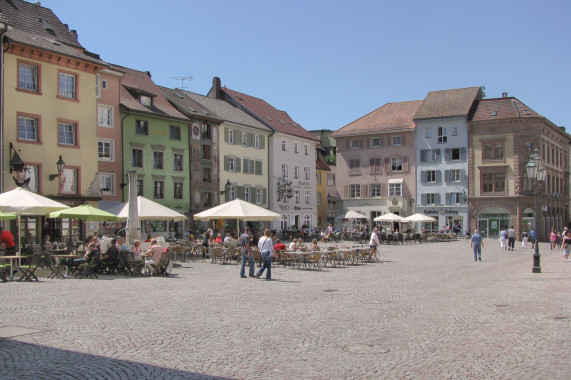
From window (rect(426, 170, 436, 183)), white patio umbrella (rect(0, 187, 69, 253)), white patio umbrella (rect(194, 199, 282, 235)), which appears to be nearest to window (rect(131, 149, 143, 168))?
white patio umbrella (rect(194, 199, 282, 235))

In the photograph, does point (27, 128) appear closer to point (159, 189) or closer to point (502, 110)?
point (159, 189)

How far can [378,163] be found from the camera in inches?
2719

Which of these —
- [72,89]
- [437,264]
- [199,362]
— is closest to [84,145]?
[72,89]

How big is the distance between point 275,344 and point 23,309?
5969 mm

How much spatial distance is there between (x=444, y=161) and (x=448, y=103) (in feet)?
21.8

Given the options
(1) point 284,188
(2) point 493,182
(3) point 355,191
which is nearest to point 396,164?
(3) point 355,191

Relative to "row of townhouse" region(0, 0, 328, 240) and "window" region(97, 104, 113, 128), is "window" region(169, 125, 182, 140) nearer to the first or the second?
"row of townhouse" region(0, 0, 328, 240)

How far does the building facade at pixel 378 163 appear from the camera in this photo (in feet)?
221

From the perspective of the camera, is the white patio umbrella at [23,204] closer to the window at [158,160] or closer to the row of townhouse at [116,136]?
the row of townhouse at [116,136]

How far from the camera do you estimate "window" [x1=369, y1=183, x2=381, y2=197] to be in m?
68.9

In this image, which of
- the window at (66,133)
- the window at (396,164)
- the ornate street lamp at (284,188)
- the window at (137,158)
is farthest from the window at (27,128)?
the window at (396,164)

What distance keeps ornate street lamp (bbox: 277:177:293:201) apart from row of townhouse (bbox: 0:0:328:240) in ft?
0.35

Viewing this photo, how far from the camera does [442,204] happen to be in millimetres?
64938

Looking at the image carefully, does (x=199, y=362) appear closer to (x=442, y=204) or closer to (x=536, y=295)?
Answer: (x=536, y=295)
